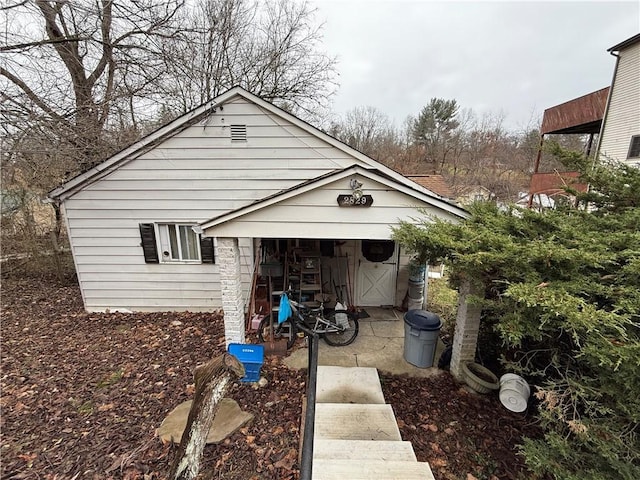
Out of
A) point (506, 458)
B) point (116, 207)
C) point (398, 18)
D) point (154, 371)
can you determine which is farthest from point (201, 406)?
point (398, 18)

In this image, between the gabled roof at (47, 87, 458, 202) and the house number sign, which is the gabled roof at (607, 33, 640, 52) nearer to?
the gabled roof at (47, 87, 458, 202)

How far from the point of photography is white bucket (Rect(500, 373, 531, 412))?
330 cm

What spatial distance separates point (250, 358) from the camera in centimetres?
443

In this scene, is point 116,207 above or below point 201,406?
above

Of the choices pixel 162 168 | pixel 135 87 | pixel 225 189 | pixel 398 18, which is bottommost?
pixel 225 189

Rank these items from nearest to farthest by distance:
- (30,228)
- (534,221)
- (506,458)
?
1. (506,458)
2. (534,221)
3. (30,228)

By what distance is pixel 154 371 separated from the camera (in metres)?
4.87

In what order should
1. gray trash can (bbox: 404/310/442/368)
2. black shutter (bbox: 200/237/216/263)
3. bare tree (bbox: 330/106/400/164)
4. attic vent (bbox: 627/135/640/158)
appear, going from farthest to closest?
bare tree (bbox: 330/106/400/164) → attic vent (bbox: 627/135/640/158) → black shutter (bbox: 200/237/216/263) → gray trash can (bbox: 404/310/442/368)

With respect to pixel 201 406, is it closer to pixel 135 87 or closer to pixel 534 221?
pixel 534 221

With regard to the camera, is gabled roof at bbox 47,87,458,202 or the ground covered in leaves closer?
the ground covered in leaves

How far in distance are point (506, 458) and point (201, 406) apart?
347 centimetres

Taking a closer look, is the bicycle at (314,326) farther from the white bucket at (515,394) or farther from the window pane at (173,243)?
the window pane at (173,243)

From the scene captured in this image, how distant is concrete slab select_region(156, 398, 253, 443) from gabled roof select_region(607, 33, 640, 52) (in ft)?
58.1

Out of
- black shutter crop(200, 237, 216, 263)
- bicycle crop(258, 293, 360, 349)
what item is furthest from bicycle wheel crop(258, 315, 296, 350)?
black shutter crop(200, 237, 216, 263)
